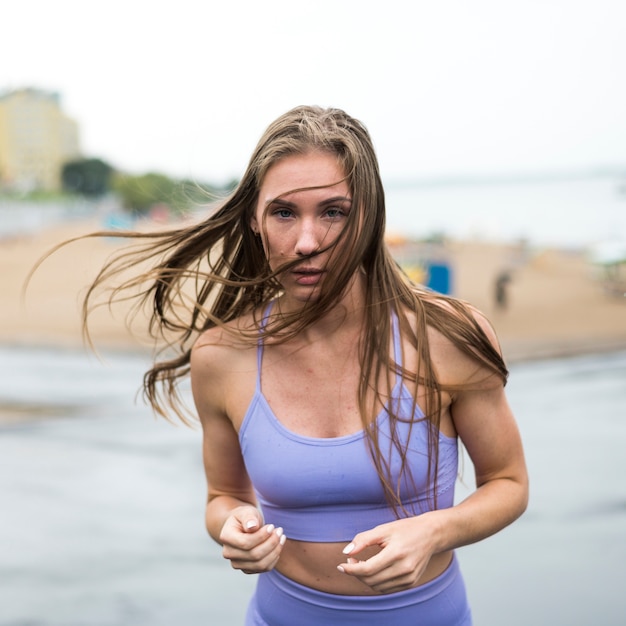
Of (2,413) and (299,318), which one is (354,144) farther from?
(2,413)

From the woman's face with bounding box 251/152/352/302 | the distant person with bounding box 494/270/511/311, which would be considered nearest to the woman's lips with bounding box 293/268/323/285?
the woman's face with bounding box 251/152/352/302

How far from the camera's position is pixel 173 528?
4355 millimetres

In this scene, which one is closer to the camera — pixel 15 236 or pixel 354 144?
pixel 354 144

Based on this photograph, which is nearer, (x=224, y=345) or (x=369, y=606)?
(x=369, y=606)

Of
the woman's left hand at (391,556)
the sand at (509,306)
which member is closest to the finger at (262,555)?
the woman's left hand at (391,556)

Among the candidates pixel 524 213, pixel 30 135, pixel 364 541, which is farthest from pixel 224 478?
pixel 30 135

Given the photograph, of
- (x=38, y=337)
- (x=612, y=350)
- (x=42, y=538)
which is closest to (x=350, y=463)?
(x=42, y=538)

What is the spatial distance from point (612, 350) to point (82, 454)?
5.60 meters

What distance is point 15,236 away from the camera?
33844mm

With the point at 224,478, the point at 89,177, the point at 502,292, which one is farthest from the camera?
the point at 89,177

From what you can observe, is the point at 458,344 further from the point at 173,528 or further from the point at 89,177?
the point at 89,177

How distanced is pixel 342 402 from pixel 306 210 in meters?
0.37

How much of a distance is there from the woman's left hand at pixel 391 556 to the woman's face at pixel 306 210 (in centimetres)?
46

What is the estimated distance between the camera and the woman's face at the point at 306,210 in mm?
1606
